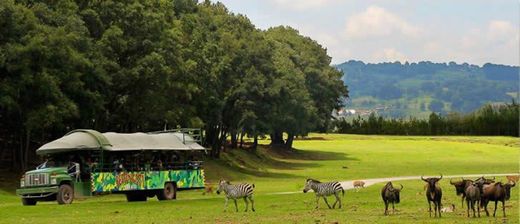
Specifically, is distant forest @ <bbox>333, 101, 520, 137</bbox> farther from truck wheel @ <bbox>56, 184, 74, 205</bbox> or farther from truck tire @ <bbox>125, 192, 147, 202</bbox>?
truck wheel @ <bbox>56, 184, 74, 205</bbox>

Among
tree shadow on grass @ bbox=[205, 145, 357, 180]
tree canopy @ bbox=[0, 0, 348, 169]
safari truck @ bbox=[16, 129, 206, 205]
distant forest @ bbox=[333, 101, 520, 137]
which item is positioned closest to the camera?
safari truck @ bbox=[16, 129, 206, 205]

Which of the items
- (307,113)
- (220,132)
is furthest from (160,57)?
(307,113)

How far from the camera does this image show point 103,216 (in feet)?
102

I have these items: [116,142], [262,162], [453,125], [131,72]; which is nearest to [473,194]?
[116,142]

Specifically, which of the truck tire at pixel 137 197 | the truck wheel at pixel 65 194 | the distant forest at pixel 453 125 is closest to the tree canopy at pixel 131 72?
the truck tire at pixel 137 197

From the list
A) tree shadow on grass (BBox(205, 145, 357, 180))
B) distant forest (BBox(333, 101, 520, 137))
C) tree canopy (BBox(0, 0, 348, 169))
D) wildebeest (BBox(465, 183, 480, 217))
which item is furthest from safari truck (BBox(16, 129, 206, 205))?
distant forest (BBox(333, 101, 520, 137))

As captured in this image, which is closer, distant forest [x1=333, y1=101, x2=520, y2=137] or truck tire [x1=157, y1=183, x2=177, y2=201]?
truck tire [x1=157, y1=183, x2=177, y2=201]

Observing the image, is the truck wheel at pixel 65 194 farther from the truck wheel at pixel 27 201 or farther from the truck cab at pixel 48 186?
the truck wheel at pixel 27 201

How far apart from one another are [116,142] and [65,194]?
132 inches

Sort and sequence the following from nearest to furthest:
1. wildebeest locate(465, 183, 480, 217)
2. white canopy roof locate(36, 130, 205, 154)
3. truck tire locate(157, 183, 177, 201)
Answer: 1. wildebeest locate(465, 183, 480, 217)
2. white canopy roof locate(36, 130, 205, 154)
3. truck tire locate(157, 183, 177, 201)

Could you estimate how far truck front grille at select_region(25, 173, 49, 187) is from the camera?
1478 inches

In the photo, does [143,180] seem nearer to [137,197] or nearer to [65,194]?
[137,197]

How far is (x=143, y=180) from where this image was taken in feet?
134

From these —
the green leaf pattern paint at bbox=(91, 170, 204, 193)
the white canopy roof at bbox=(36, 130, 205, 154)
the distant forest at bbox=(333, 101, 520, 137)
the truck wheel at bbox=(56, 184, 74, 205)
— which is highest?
the distant forest at bbox=(333, 101, 520, 137)
